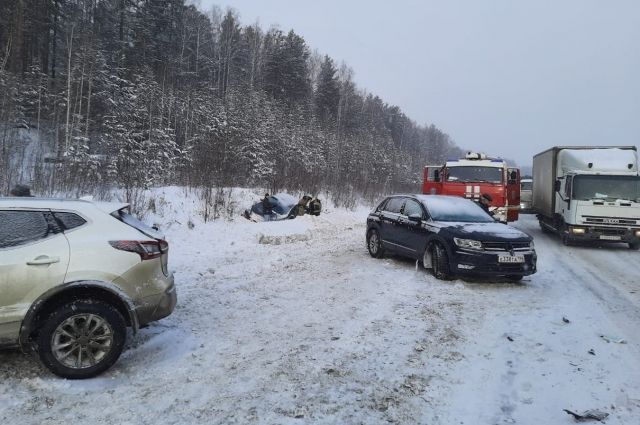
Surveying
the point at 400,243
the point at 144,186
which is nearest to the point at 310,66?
the point at 144,186

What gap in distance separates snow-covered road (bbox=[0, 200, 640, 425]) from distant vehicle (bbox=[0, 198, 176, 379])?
0.35 metres

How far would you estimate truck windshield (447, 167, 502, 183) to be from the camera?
640 inches

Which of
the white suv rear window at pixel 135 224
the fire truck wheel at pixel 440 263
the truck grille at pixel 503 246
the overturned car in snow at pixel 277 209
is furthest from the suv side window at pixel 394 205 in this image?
the white suv rear window at pixel 135 224

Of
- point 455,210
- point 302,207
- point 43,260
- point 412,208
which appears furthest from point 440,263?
point 302,207

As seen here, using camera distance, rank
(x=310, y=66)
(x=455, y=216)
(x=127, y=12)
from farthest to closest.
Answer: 1. (x=310, y=66)
2. (x=127, y=12)
3. (x=455, y=216)

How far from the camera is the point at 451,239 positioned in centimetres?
902

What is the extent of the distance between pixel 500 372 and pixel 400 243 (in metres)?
6.23

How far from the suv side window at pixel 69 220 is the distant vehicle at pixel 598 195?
14.7 m

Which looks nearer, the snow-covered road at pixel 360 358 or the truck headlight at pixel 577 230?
the snow-covered road at pixel 360 358

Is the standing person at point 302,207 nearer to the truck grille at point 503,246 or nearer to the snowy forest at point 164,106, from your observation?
the snowy forest at point 164,106

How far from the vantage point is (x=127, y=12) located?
47.4 meters

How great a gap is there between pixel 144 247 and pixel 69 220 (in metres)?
0.74

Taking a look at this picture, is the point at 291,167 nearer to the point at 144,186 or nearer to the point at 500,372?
the point at 144,186

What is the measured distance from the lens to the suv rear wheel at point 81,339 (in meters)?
4.25
